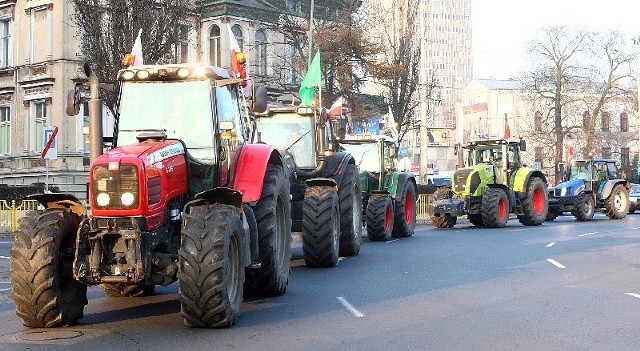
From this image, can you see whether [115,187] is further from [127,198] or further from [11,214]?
[11,214]

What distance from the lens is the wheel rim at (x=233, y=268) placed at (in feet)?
33.2

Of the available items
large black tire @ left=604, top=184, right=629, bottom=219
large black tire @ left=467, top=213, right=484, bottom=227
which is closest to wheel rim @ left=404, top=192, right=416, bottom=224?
large black tire @ left=467, top=213, right=484, bottom=227

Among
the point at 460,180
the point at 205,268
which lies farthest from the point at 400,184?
the point at 205,268

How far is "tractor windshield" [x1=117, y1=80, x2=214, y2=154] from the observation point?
11188mm

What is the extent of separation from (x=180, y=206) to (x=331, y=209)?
5709 mm

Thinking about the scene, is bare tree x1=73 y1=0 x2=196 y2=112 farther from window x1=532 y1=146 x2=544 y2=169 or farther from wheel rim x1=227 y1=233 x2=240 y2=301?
window x1=532 y1=146 x2=544 y2=169

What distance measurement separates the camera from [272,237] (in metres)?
11.9

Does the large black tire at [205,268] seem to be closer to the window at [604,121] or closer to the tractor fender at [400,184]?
the tractor fender at [400,184]

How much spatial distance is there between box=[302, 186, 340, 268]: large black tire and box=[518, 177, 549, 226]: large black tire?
16170 millimetres

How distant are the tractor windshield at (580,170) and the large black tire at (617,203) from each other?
1185 millimetres

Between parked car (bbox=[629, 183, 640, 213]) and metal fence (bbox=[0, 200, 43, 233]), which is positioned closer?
metal fence (bbox=[0, 200, 43, 233])

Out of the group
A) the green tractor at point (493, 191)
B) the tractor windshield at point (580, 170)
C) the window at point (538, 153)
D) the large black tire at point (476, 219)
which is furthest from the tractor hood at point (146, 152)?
the window at point (538, 153)

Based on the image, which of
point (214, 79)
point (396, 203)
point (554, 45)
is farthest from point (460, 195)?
point (554, 45)

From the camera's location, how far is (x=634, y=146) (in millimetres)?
96688
